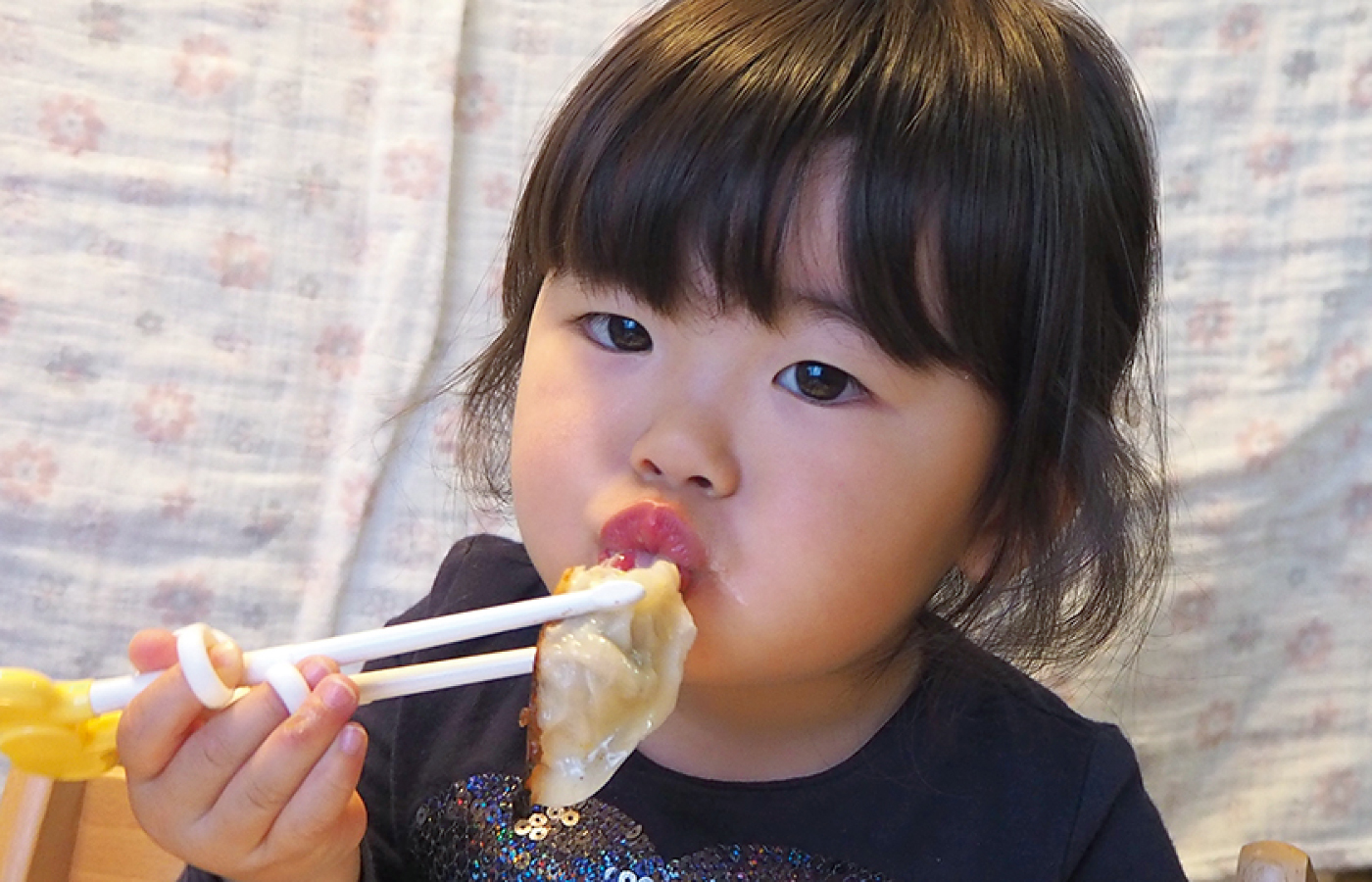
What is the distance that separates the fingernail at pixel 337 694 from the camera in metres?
0.52

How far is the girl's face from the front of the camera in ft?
2.00

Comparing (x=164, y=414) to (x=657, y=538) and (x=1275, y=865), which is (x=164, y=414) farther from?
(x=1275, y=865)

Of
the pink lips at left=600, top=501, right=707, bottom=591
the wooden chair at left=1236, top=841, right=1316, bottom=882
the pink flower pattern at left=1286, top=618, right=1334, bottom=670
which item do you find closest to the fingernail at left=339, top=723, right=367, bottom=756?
the pink lips at left=600, top=501, right=707, bottom=591

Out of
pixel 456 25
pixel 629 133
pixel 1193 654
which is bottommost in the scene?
pixel 1193 654

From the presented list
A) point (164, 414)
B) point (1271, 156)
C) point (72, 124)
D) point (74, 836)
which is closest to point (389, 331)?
point (164, 414)

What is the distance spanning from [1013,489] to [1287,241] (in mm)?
634

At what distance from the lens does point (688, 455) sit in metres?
0.59

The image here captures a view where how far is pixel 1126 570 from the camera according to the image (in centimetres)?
84

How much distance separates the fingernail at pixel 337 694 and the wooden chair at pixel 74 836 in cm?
35

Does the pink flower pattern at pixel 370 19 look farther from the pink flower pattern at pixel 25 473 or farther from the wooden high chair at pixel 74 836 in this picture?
the wooden high chair at pixel 74 836

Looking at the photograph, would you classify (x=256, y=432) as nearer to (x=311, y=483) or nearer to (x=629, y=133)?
(x=311, y=483)

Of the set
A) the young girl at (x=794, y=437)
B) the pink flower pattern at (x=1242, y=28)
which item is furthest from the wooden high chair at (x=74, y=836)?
the pink flower pattern at (x=1242, y=28)

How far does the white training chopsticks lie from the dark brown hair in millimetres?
Result: 159

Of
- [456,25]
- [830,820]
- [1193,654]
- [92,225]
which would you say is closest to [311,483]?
[92,225]
